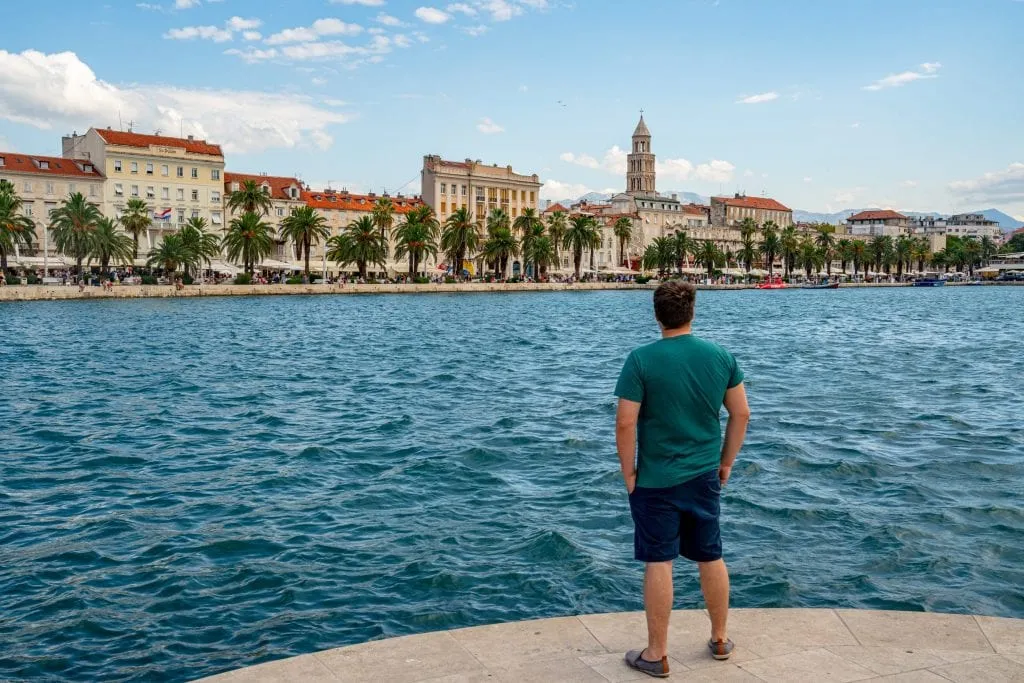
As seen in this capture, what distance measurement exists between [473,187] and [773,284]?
184 ft

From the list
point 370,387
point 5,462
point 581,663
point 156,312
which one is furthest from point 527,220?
point 581,663

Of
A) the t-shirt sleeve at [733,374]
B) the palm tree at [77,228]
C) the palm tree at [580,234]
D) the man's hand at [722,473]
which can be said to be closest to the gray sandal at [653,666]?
the man's hand at [722,473]

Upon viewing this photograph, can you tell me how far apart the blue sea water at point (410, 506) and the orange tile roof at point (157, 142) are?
75.8 metres

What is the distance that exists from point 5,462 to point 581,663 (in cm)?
1242

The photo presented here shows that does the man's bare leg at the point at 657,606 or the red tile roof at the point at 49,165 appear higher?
the red tile roof at the point at 49,165

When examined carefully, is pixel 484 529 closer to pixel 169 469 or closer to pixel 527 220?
pixel 169 469

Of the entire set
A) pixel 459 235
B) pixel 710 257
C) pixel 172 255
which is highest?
pixel 459 235

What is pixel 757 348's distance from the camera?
37.8 metres

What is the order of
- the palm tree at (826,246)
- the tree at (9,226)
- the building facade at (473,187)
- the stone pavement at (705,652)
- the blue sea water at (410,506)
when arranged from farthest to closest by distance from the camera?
the palm tree at (826,246) < the building facade at (473,187) < the tree at (9,226) < the blue sea water at (410,506) < the stone pavement at (705,652)

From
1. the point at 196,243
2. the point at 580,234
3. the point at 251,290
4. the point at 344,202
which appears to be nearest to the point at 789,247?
the point at 580,234

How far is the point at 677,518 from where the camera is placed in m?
5.58

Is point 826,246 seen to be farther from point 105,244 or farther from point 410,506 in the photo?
point 410,506

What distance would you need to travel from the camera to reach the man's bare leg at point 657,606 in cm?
545

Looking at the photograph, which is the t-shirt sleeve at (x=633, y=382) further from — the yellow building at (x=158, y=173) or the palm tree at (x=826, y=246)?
the palm tree at (x=826, y=246)
